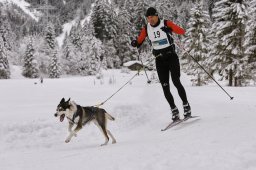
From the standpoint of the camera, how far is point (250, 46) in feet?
89.8

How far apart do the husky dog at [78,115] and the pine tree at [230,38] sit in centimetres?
2326

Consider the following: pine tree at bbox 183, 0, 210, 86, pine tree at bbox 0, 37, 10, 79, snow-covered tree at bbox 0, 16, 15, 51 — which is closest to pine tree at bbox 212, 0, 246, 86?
pine tree at bbox 183, 0, 210, 86

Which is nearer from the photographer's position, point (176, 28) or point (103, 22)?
point (176, 28)

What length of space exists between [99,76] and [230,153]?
3636 centimetres

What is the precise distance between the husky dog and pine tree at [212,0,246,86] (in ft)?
76.3

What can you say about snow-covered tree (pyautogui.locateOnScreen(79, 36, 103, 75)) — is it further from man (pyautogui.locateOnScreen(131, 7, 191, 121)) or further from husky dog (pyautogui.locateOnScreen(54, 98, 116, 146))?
husky dog (pyautogui.locateOnScreen(54, 98, 116, 146))

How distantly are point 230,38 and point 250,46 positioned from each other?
2870 mm

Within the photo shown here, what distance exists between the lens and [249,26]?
2686 centimetres

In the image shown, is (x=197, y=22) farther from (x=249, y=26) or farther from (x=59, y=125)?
(x=59, y=125)

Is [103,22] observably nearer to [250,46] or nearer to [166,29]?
[250,46]

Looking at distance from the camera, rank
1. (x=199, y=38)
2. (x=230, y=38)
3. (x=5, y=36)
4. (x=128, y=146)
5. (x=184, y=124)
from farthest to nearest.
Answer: (x=5, y=36) < (x=199, y=38) < (x=230, y=38) < (x=184, y=124) < (x=128, y=146)

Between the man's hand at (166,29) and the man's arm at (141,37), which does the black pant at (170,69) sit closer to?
the man's hand at (166,29)

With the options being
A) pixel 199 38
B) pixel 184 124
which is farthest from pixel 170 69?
pixel 199 38

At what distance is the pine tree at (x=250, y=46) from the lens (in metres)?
26.8
